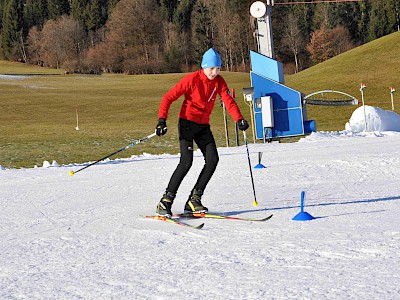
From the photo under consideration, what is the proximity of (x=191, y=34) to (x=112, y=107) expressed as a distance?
47964mm

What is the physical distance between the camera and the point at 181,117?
20.9 ft

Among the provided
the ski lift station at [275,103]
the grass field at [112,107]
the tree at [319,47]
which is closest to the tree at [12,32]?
the grass field at [112,107]

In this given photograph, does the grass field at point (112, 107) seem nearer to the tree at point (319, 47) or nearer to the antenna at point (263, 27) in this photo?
the antenna at point (263, 27)

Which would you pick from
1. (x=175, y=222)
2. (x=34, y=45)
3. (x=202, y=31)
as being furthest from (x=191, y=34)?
(x=175, y=222)

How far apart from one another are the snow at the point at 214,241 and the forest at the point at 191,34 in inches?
2609

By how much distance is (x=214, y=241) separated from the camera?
4.98 m

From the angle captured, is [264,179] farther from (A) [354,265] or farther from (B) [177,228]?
(A) [354,265]

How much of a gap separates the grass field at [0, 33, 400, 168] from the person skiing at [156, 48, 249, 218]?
36.5 feet

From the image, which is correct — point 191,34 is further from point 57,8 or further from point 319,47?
point 57,8

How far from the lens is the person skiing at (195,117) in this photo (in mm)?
6176

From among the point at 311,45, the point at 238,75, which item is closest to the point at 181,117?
the point at 238,75

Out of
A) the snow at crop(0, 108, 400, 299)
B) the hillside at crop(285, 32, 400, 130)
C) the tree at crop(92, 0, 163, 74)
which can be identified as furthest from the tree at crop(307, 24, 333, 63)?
the snow at crop(0, 108, 400, 299)

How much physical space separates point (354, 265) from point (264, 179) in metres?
5.34

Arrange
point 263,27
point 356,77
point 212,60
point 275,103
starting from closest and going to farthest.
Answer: point 212,60
point 275,103
point 263,27
point 356,77
